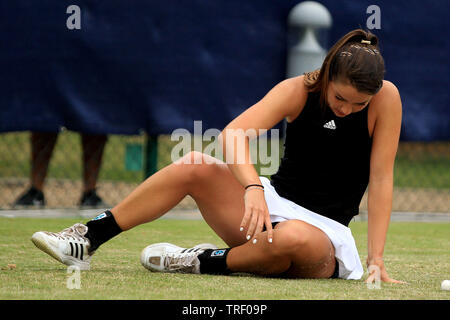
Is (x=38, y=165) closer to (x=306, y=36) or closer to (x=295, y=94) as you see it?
(x=306, y=36)

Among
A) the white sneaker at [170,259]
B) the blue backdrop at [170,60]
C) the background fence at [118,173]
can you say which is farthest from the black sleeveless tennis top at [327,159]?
the background fence at [118,173]

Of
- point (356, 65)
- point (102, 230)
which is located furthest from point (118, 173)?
point (356, 65)

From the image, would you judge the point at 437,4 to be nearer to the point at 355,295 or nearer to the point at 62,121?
the point at 62,121

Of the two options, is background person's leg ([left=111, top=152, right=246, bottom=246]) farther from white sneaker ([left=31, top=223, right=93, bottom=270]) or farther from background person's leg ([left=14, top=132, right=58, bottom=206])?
background person's leg ([left=14, top=132, right=58, bottom=206])

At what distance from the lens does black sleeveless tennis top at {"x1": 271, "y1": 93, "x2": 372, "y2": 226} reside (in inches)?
129

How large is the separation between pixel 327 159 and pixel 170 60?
2885 millimetres

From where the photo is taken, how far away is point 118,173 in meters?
8.30

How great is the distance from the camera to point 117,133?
19.5 feet

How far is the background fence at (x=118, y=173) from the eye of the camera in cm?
651

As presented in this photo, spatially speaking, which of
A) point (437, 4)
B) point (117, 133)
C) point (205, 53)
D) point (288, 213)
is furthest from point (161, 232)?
point (437, 4)

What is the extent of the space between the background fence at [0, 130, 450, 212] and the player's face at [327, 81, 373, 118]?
3.00m

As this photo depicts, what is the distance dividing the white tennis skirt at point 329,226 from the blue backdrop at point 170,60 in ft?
9.07
